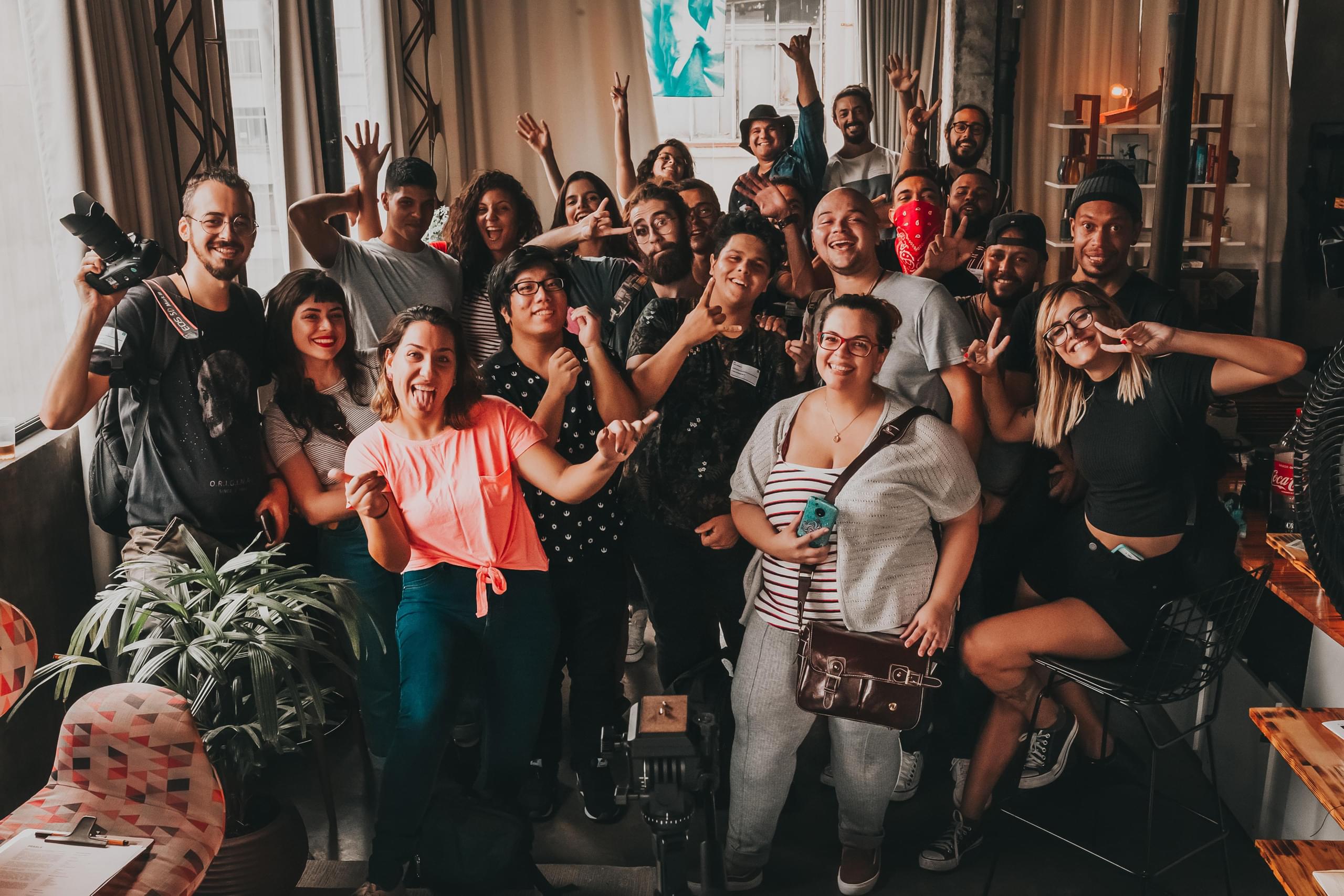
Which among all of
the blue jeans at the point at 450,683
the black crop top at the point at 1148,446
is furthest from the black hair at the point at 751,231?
the blue jeans at the point at 450,683

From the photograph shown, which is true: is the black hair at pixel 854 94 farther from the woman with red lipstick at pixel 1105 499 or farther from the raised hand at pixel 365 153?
the woman with red lipstick at pixel 1105 499

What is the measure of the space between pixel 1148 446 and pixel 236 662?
213 centimetres

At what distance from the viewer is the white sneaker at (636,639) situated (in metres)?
3.96

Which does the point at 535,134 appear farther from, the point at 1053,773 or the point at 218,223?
the point at 1053,773

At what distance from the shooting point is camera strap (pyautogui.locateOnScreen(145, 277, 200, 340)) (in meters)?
2.64

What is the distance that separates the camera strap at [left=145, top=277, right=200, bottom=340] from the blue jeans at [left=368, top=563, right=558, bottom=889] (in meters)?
0.81

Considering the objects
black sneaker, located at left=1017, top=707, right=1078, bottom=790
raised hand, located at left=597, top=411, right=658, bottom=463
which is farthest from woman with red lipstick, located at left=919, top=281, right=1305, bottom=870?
raised hand, located at left=597, top=411, right=658, bottom=463

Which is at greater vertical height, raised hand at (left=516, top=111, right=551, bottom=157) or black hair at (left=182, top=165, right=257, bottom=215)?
raised hand at (left=516, top=111, right=551, bottom=157)

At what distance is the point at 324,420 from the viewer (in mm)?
2885

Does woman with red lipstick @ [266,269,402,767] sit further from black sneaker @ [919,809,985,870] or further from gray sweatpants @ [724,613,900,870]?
black sneaker @ [919,809,985,870]

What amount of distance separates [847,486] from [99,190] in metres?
2.25

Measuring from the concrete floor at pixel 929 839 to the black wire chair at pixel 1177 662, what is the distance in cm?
16

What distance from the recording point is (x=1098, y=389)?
2645 millimetres

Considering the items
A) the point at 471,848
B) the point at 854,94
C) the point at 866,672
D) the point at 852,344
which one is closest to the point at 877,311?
the point at 852,344
